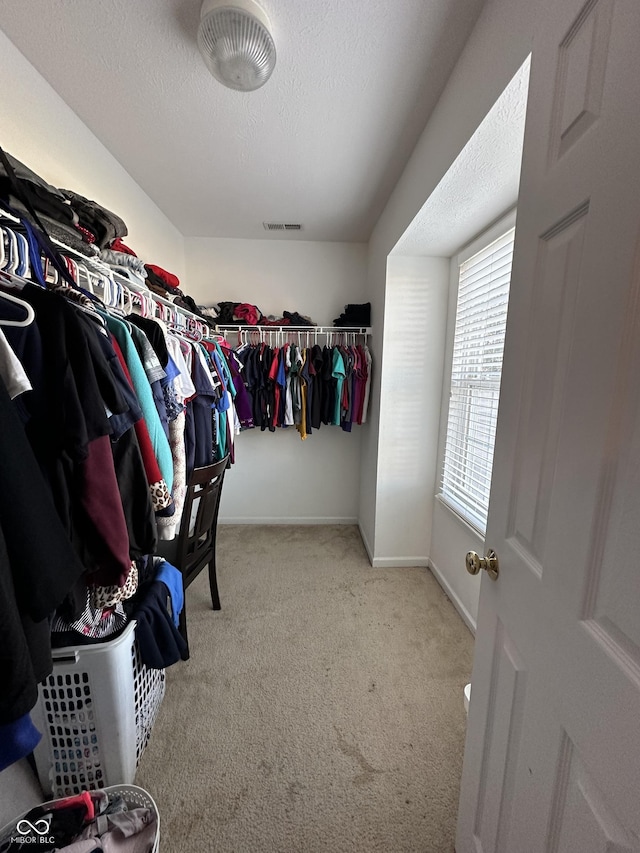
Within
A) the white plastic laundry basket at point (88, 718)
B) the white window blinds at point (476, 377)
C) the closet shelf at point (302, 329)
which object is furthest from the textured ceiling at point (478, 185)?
the white plastic laundry basket at point (88, 718)

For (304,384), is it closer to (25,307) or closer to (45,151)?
(45,151)

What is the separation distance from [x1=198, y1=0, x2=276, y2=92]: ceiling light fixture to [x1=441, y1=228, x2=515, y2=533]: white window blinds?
1.27 m

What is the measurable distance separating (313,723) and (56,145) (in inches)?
109

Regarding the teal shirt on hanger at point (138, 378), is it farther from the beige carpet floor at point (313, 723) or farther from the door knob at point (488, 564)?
the beige carpet floor at point (313, 723)

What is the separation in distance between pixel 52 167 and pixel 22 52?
351mm

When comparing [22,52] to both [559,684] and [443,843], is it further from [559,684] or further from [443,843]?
[443,843]

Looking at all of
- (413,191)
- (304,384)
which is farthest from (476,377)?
(304,384)

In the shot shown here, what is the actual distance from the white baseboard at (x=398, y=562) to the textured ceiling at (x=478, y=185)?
2.22 meters

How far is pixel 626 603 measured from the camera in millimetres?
429

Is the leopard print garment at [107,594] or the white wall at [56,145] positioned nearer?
the leopard print garment at [107,594]

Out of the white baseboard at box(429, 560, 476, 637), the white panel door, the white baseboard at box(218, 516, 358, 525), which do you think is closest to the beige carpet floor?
the white baseboard at box(429, 560, 476, 637)

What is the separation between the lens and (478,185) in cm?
137

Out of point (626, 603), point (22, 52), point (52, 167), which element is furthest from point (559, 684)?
point (22, 52)

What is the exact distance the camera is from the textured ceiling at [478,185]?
1.00 meters
